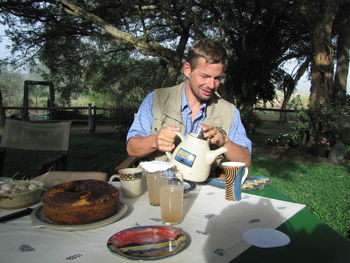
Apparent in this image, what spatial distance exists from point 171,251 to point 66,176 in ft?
3.64

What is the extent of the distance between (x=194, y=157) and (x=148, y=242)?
576 mm

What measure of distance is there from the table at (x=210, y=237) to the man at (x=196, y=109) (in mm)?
589

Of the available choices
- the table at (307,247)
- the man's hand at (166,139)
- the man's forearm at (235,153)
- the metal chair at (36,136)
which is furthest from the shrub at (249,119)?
the table at (307,247)

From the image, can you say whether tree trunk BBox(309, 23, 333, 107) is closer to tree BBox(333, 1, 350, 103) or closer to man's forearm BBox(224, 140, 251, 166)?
tree BBox(333, 1, 350, 103)

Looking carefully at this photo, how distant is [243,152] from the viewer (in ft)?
6.51

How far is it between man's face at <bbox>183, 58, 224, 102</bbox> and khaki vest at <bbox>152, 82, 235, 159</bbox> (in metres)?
0.18

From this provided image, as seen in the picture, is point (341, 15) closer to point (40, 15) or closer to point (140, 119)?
point (40, 15)

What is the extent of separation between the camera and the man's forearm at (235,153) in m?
1.89

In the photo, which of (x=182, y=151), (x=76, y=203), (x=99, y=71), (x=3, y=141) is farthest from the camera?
(x=99, y=71)

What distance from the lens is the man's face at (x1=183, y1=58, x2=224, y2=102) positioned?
6.69ft

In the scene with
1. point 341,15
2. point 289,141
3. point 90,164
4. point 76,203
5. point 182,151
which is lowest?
point 90,164

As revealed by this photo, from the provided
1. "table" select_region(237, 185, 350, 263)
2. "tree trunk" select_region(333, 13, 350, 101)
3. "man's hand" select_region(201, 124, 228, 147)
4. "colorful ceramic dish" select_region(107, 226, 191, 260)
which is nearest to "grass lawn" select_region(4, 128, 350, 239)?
"man's hand" select_region(201, 124, 228, 147)

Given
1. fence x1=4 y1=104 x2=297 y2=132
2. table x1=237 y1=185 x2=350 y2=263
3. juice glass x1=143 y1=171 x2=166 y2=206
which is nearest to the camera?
table x1=237 y1=185 x2=350 y2=263

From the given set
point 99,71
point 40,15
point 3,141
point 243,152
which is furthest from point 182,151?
point 99,71
